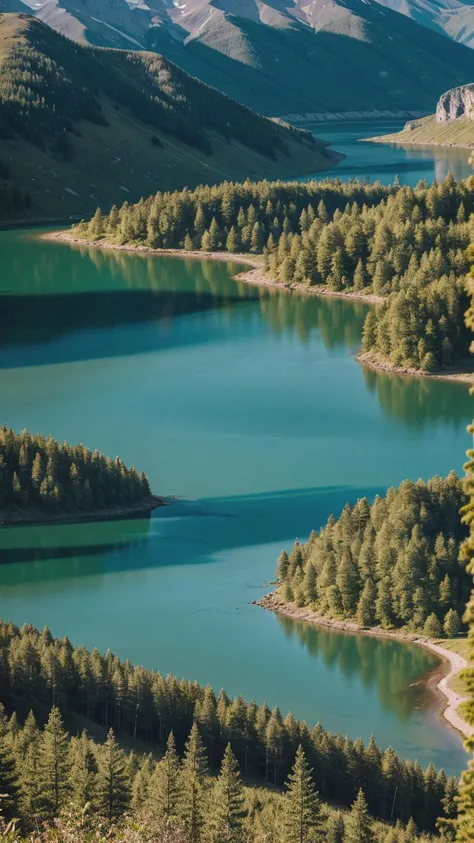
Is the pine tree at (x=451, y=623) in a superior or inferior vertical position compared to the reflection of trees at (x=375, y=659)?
superior

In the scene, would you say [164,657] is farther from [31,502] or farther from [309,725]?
[31,502]

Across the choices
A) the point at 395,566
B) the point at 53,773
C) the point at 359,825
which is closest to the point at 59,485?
the point at 395,566

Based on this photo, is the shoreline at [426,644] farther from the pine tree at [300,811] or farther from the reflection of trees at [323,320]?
the reflection of trees at [323,320]

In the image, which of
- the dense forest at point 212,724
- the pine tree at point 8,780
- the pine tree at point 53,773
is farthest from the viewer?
the dense forest at point 212,724

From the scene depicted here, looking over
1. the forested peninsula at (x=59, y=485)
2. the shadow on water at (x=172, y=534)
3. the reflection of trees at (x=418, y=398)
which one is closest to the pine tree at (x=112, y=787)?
the shadow on water at (x=172, y=534)

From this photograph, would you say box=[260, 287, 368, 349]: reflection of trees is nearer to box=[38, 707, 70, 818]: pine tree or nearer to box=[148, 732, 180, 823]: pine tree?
box=[38, 707, 70, 818]: pine tree

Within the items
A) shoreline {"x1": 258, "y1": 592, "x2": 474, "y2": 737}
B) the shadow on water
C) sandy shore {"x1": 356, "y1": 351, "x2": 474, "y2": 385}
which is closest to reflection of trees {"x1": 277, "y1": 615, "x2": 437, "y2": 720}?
shoreline {"x1": 258, "y1": 592, "x2": 474, "y2": 737}

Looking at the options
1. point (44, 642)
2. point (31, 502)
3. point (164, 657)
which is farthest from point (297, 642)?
point (31, 502)
